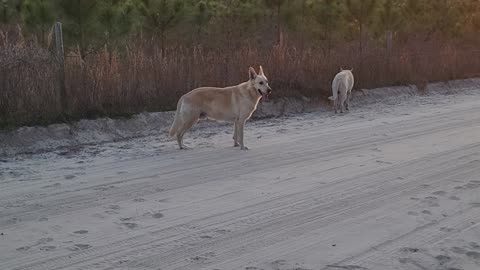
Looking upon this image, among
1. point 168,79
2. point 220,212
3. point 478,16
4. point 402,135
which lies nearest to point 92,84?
point 168,79

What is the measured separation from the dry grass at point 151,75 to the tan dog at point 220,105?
7.57ft

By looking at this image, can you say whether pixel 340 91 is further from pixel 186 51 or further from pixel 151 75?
pixel 151 75

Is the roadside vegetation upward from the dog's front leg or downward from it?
upward

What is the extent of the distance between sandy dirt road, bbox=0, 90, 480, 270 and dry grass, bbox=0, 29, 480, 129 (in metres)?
1.61

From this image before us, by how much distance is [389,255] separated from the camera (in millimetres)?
4891

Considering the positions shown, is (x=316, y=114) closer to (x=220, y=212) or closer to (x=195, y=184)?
(x=195, y=184)

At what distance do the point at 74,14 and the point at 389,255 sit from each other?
464 inches

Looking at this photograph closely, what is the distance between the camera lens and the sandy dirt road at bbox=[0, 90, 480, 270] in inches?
192

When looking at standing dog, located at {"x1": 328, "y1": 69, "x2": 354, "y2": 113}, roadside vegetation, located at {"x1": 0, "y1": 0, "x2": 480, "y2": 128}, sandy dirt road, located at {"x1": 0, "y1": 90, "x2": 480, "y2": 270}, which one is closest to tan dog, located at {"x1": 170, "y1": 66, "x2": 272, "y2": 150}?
sandy dirt road, located at {"x1": 0, "y1": 90, "x2": 480, "y2": 270}

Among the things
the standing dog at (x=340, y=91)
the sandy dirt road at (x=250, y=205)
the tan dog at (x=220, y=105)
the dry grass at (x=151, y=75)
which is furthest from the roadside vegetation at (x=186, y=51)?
the tan dog at (x=220, y=105)

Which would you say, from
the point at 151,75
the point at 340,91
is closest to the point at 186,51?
the point at 151,75

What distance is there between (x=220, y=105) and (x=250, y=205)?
3861 mm

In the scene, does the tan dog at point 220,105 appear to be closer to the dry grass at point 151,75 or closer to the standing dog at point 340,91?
the dry grass at point 151,75

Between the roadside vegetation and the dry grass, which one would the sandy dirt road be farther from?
the roadside vegetation
